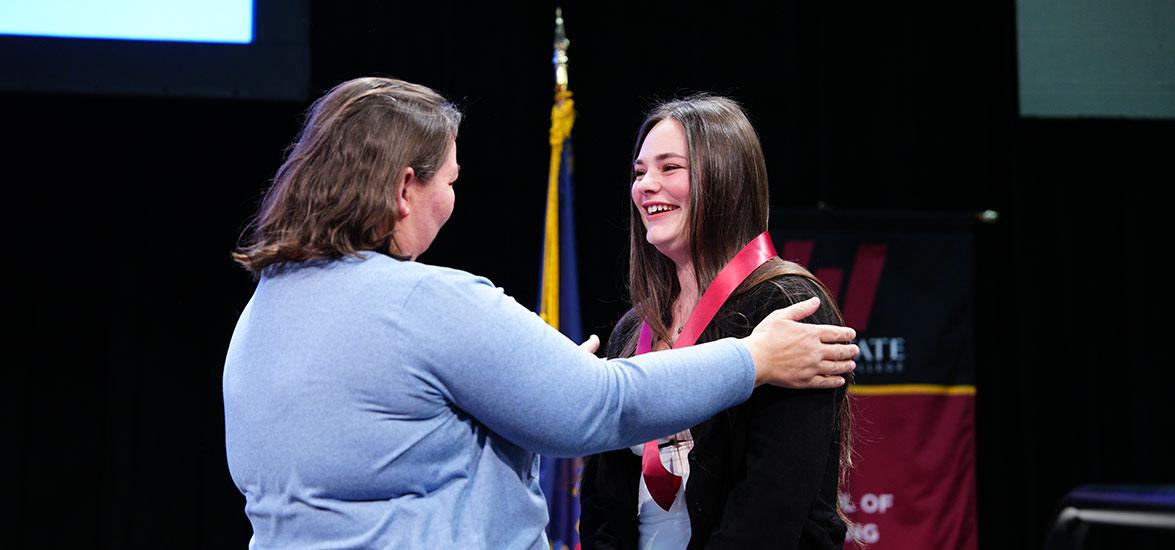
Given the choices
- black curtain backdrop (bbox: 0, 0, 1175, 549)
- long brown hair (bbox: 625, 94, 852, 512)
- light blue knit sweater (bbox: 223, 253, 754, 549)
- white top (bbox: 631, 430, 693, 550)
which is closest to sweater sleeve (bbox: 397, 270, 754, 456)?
light blue knit sweater (bbox: 223, 253, 754, 549)

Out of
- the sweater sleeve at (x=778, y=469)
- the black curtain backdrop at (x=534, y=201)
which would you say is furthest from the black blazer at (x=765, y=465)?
the black curtain backdrop at (x=534, y=201)

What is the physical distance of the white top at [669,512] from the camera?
5.24ft

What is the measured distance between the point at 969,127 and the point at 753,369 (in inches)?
129

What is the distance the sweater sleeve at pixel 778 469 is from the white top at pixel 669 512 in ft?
0.35

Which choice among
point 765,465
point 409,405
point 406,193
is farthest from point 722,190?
point 409,405

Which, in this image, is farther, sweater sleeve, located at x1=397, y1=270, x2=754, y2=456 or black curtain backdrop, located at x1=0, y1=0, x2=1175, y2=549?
black curtain backdrop, located at x1=0, y1=0, x2=1175, y2=549

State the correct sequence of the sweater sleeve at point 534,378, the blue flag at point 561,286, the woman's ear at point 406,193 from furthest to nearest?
1. the blue flag at point 561,286
2. the woman's ear at point 406,193
3. the sweater sleeve at point 534,378

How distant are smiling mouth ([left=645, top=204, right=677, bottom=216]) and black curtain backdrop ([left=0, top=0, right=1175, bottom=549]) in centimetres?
205

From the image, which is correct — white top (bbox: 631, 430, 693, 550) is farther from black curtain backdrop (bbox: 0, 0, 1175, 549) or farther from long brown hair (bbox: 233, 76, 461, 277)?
black curtain backdrop (bbox: 0, 0, 1175, 549)

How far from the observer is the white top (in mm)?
1598

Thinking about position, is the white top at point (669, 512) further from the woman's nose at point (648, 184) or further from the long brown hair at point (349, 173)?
the long brown hair at point (349, 173)

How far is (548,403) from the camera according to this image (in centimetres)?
122

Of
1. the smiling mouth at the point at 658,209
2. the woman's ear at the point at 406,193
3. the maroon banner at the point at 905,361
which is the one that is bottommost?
the maroon banner at the point at 905,361

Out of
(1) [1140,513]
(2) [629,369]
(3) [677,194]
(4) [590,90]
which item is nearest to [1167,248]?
(4) [590,90]
